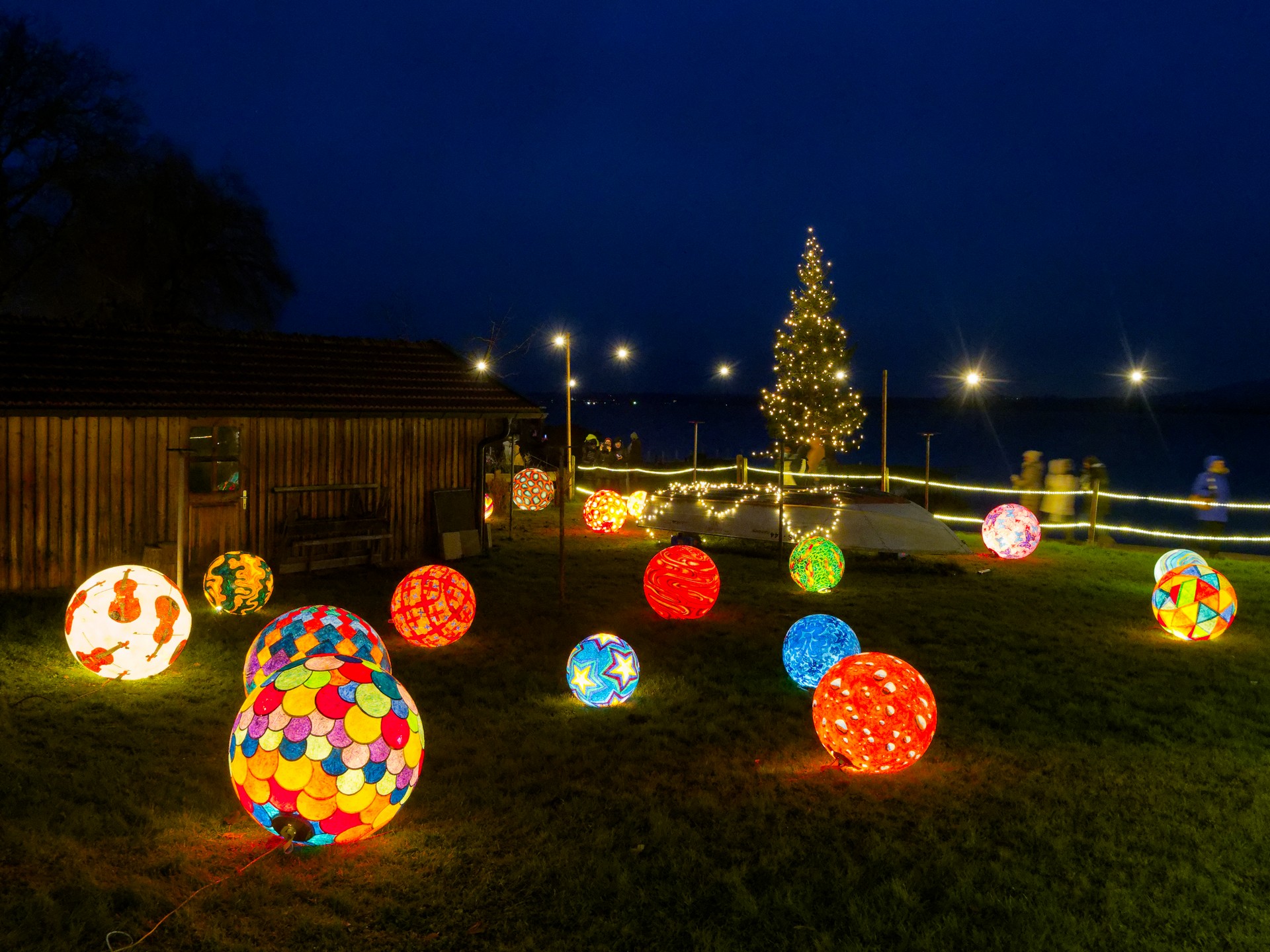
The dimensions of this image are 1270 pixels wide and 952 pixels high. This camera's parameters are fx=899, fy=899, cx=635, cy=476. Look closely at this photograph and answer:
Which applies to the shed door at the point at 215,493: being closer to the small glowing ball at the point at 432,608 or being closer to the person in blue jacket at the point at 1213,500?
the small glowing ball at the point at 432,608

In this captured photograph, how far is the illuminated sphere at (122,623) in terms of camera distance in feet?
25.8

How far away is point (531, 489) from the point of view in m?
22.4

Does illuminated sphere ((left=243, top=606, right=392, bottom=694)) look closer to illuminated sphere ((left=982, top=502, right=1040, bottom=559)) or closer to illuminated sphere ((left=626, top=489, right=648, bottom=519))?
illuminated sphere ((left=626, top=489, right=648, bottom=519))

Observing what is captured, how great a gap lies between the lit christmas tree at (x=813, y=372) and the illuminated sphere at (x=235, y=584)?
80.3 ft

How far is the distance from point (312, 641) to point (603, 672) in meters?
2.36

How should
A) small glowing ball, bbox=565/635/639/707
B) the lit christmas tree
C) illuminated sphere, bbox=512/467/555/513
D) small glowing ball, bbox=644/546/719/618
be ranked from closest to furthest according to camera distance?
small glowing ball, bbox=565/635/639/707 → small glowing ball, bbox=644/546/719/618 → illuminated sphere, bbox=512/467/555/513 → the lit christmas tree

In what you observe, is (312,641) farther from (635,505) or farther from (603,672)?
(635,505)

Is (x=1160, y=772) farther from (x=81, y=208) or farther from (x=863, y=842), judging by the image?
(x=81, y=208)

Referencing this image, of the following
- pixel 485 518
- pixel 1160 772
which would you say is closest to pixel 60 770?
pixel 1160 772

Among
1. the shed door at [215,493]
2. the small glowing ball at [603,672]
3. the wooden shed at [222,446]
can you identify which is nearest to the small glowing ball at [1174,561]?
the small glowing ball at [603,672]

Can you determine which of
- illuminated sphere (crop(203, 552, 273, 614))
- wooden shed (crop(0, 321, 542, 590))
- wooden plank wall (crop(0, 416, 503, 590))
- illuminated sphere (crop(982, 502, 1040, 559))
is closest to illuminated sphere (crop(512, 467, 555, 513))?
wooden shed (crop(0, 321, 542, 590))

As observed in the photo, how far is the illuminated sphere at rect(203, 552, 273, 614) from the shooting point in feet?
35.0

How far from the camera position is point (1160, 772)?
6414mm

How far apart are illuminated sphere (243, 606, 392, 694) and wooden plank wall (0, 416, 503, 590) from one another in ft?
14.9
